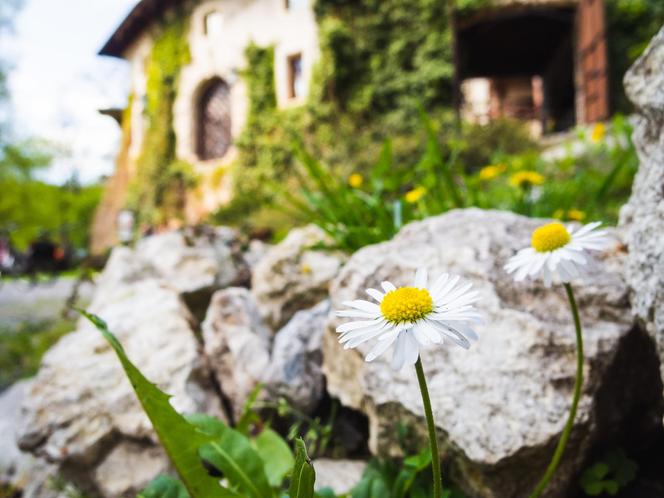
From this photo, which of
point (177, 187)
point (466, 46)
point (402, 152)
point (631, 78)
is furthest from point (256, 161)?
point (631, 78)

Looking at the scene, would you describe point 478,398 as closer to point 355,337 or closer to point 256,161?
point 355,337

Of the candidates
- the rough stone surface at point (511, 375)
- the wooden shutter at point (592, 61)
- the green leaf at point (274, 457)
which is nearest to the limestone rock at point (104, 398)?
the green leaf at point (274, 457)

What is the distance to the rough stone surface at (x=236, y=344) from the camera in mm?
1775

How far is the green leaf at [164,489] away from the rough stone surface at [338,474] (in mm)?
357

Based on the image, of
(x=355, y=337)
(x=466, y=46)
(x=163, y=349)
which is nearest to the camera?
(x=355, y=337)

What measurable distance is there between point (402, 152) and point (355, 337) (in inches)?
294

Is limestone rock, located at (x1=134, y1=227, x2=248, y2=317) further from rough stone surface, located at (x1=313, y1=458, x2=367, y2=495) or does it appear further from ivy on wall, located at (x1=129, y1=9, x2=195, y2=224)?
ivy on wall, located at (x1=129, y1=9, x2=195, y2=224)

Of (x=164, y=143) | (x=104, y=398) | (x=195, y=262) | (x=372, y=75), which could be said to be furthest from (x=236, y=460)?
Answer: (x=164, y=143)

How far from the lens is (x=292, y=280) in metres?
2.36

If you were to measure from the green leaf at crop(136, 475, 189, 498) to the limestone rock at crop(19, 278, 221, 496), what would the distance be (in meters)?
0.50

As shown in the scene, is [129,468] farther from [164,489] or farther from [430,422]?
[430,422]

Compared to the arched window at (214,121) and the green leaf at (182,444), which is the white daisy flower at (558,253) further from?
the arched window at (214,121)

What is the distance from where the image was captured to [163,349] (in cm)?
190

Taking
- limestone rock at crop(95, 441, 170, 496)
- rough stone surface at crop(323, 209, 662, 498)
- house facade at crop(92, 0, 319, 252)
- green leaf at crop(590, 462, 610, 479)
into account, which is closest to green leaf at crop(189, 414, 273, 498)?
rough stone surface at crop(323, 209, 662, 498)
